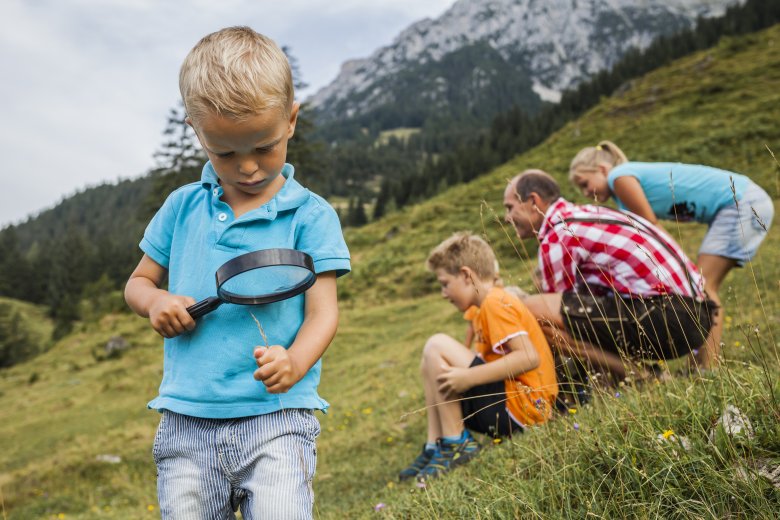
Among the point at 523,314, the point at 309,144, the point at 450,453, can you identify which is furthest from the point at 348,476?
the point at 309,144

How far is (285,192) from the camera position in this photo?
84.7 inches

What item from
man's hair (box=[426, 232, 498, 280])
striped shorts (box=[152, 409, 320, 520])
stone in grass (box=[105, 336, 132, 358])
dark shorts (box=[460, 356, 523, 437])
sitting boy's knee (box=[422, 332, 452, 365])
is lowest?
stone in grass (box=[105, 336, 132, 358])

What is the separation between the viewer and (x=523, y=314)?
3.74 m

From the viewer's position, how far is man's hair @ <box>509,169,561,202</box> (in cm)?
457

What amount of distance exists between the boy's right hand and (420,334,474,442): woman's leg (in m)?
2.27

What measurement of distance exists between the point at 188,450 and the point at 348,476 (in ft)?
10.2

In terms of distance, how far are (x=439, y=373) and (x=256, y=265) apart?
2409 millimetres

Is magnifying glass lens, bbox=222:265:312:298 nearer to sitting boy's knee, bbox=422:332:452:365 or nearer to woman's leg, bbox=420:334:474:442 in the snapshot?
woman's leg, bbox=420:334:474:442

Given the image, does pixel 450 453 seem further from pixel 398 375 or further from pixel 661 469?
pixel 398 375

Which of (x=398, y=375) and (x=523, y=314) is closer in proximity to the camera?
(x=523, y=314)

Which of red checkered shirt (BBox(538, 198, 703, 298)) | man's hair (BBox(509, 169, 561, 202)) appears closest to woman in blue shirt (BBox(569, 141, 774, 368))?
man's hair (BBox(509, 169, 561, 202))

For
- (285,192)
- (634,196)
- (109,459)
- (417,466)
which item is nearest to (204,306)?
(285,192)

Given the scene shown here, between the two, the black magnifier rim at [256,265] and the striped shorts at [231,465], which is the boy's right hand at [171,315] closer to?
the black magnifier rim at [256,265]

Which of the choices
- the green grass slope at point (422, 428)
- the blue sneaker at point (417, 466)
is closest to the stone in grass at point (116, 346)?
the green grass slope at point (422, 428)
